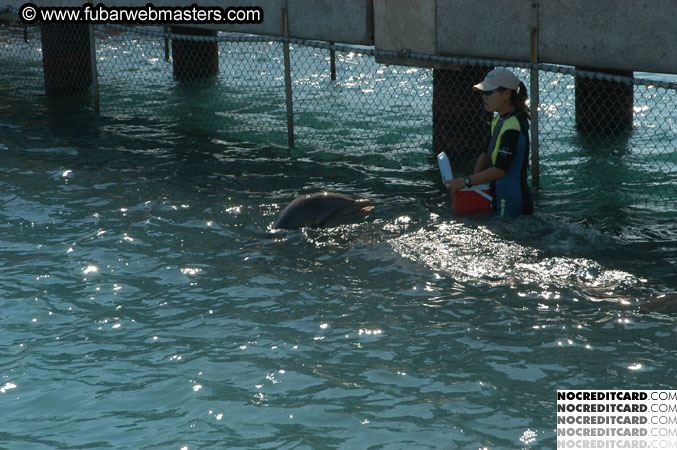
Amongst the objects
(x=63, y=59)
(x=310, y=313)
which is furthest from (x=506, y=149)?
(x=63, y=59)

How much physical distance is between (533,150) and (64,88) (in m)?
9.57

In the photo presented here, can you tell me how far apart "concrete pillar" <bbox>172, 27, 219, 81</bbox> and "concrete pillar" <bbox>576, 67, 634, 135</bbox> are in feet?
25.7

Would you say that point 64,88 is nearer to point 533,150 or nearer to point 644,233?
point 533,150

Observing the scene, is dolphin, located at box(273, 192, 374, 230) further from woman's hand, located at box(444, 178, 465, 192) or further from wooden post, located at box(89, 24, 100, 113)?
wooden post, located at box(89, 24, 100, 113)

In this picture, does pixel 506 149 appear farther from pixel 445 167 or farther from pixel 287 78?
pixel 287 78

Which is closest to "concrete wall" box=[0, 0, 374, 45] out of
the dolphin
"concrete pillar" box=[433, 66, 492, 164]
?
"concrete pillar" box=[433, 66, 492, 164]

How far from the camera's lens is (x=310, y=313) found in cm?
625

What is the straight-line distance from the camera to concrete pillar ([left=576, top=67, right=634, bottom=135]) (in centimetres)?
1179

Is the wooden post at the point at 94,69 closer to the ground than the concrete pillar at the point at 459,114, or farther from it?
farther from it

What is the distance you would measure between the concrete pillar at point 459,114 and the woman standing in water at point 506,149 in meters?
2.88

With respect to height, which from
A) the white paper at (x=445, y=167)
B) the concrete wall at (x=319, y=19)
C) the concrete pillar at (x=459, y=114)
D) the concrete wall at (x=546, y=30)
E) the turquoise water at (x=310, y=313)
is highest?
the concrete wall at (x=319, y=19)

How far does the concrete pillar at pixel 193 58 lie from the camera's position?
56.1 ft

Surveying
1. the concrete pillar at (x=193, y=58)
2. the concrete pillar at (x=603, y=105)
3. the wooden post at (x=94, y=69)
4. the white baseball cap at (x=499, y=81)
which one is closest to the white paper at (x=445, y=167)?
the white baseball cap at (x=499, y=81)

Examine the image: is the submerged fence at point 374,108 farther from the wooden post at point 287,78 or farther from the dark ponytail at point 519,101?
the dark ponytail at point 519,101
